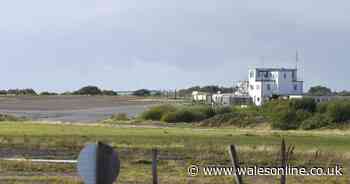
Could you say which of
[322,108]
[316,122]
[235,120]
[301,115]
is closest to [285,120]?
[301,115]

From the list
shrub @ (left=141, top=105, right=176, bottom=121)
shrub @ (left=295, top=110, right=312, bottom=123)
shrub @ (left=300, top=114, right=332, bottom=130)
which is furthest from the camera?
shrub @ (left=141, top=105, right=176, bottom=121)

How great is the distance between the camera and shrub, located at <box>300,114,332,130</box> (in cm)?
9550

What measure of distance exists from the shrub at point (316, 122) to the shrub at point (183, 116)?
1948cm

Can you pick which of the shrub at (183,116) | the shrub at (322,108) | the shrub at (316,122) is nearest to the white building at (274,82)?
the shrub at (183,116)

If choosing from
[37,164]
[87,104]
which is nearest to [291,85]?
[87,104]

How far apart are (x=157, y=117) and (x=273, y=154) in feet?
260

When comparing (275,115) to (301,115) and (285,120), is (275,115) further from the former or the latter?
(301,115)

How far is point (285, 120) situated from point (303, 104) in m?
10.5

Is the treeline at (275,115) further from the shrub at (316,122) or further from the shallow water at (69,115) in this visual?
the shallow water at (69,115)

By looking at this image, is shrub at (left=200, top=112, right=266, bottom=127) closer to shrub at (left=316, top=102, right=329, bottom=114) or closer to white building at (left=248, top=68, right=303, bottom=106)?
shrub at (left=316, top=102, right=329, bottom=114)

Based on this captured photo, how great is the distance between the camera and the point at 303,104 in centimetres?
10725

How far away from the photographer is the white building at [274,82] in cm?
14825

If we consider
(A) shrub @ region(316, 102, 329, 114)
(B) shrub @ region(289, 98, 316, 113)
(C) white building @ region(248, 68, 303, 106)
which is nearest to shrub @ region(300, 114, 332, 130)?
(A) shrub @ region(316, 102, 329, 114)

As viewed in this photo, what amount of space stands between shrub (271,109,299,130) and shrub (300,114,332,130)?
1.35m
